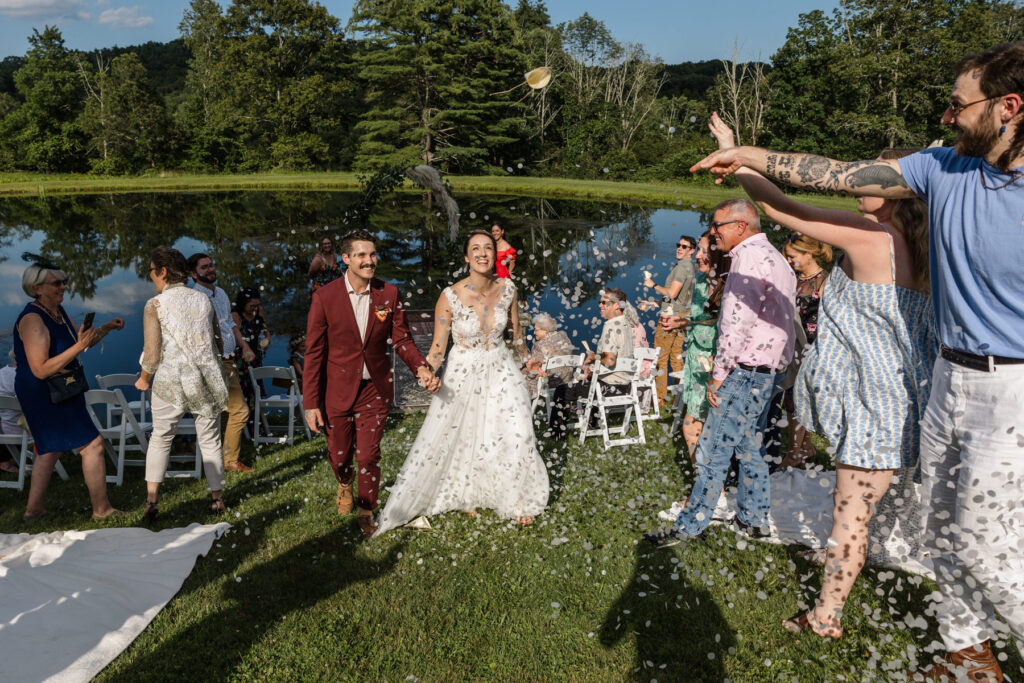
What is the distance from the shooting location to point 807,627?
366 cm

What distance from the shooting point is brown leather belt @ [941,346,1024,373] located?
2.48 metres

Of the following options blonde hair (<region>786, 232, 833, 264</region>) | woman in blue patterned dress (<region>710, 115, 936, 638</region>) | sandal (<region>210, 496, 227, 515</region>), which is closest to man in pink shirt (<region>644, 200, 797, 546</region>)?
woman in blue patterned dress (<region>710, 115, 936, 638</region>)

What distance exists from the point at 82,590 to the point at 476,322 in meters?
3.43

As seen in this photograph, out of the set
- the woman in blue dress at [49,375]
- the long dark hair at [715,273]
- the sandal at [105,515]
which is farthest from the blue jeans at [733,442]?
the sandal at [105,515]

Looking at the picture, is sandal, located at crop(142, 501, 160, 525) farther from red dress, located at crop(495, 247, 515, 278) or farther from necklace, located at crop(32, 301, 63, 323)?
red dress, located at crop(495, 247, 515, 278)

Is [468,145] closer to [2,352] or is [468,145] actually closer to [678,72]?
[2,352]

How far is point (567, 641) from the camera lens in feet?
12.3

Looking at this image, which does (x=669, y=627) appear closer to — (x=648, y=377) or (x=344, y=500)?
(x=344, y=500)

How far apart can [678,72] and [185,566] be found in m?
127

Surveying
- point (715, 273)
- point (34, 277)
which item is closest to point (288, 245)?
point (34, 277)

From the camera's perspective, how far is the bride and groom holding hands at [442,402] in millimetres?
5125

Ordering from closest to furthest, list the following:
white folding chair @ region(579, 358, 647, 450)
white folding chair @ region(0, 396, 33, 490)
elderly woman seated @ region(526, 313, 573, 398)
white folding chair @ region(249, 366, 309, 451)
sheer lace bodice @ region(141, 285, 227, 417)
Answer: sheer lace bodice @ region(141, 285, 227, 417), white folding chair @ region(0, 396, 33, 490), white folding chair @ region(579, 358, 647, 450), white folding chair @ region(249, 366, 309, 451), elderly woman seated @ region(526, 313, 573, 398)

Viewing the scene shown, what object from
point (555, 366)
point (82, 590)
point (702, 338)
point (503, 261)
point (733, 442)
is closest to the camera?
point (82, 590)

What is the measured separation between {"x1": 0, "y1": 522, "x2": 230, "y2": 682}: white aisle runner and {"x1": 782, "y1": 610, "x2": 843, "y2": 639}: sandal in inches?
158
